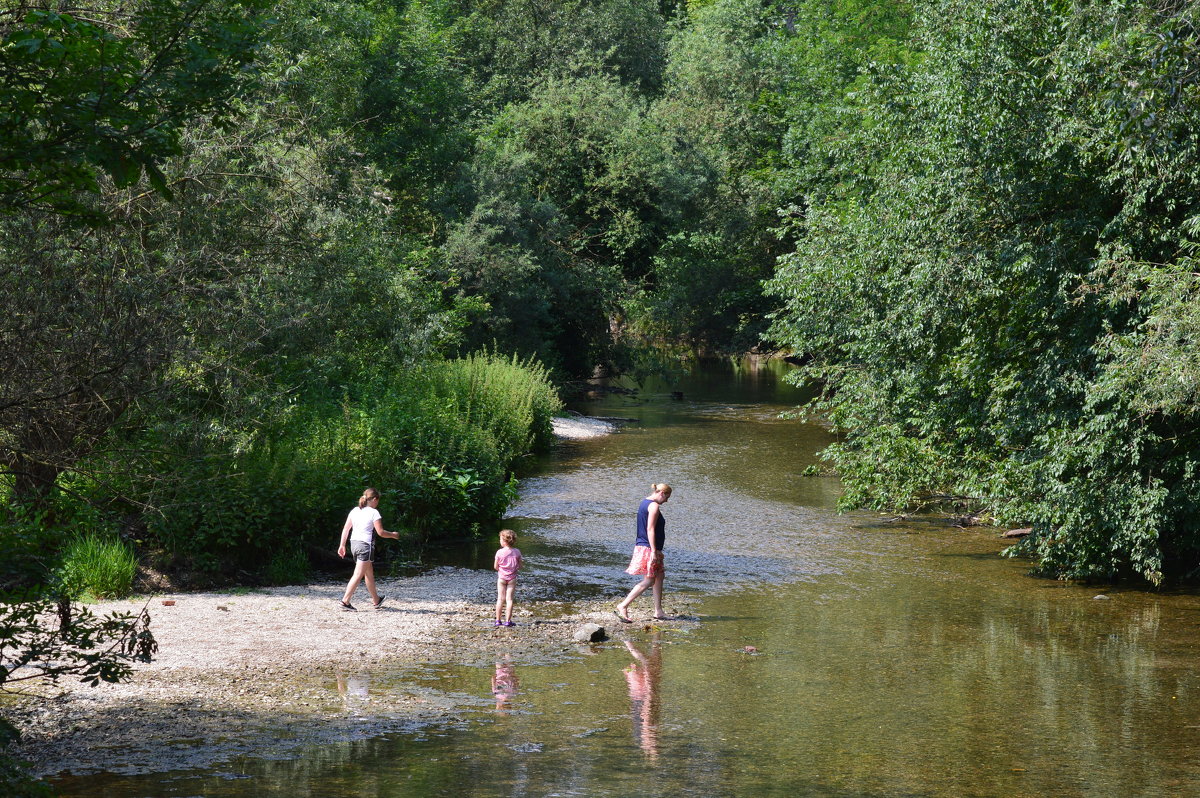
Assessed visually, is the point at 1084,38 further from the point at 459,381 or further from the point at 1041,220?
the point at 459,381

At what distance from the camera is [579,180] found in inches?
1706

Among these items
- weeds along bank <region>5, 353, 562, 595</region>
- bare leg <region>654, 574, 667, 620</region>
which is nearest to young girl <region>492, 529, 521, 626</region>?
bare leg <region>654, 574, 667, 620</region>

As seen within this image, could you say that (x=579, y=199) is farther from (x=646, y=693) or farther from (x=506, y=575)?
(x=646, y=693)

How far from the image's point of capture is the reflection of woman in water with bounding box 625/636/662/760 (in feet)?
32.9

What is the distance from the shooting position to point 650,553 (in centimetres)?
1418

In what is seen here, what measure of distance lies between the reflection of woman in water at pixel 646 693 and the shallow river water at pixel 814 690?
3cm

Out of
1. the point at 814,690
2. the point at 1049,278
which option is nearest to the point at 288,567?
the point at 814,690

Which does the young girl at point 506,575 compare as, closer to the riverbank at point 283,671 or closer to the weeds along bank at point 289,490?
the riverbank at point 283,671

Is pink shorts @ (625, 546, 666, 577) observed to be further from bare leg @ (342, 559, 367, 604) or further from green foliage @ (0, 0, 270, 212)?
green foliage @ (0, 0, 270, 212)

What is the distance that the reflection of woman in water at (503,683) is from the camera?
1102 cm

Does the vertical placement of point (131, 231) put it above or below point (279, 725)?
above

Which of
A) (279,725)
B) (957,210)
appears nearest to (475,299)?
(957,210)

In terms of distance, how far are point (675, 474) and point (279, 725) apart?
1733cm

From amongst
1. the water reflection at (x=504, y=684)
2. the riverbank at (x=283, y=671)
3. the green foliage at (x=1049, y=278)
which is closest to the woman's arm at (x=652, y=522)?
the riverbank at (x=283, y=671)
